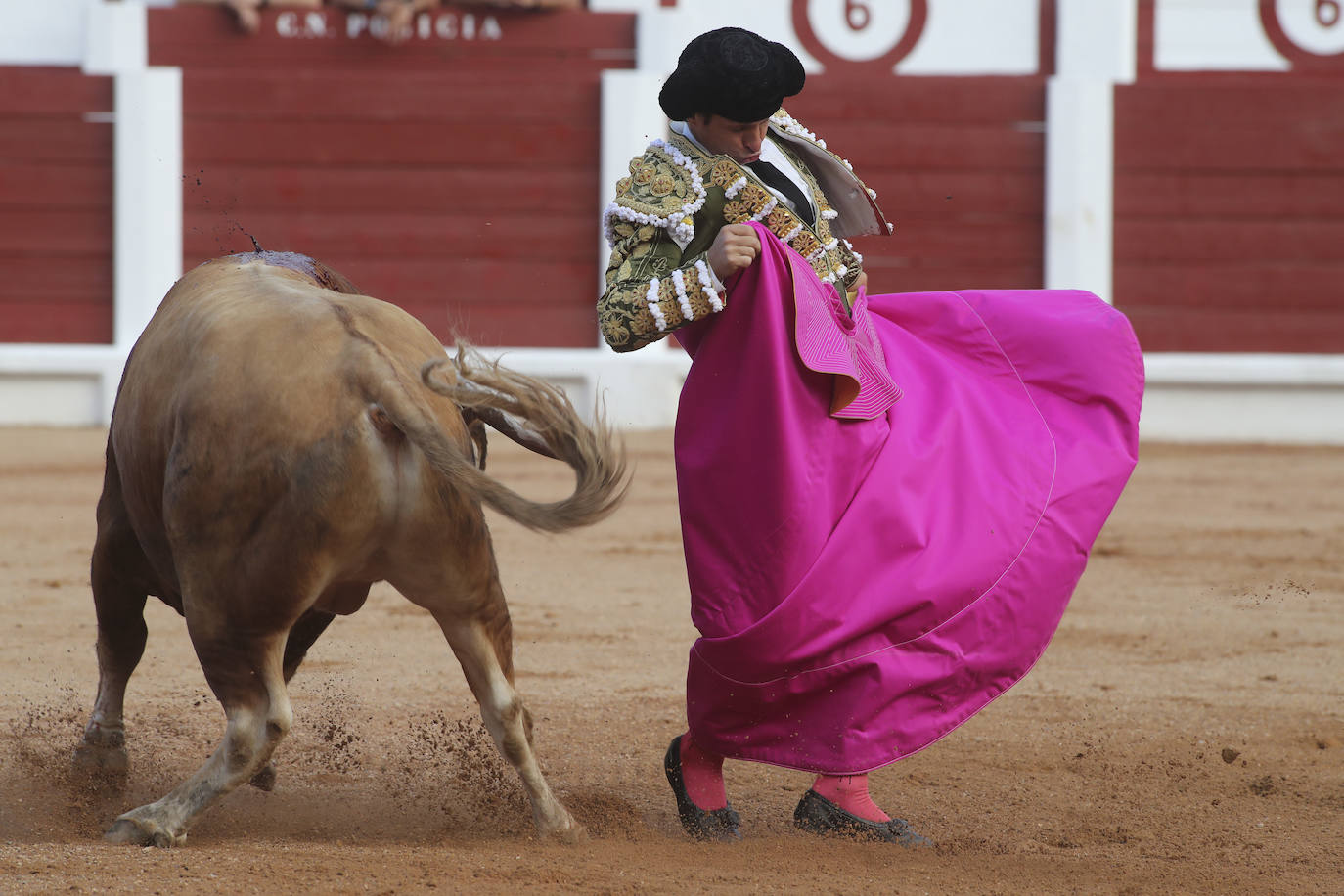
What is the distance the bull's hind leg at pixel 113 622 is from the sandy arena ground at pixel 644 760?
7 centimetres

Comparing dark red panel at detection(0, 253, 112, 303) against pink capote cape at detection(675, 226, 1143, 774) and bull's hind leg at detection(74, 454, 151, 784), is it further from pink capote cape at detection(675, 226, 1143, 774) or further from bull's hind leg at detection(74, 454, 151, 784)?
pink capote cape at detection(675, 226, 1143, 774)

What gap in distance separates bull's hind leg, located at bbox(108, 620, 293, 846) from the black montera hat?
94 cm

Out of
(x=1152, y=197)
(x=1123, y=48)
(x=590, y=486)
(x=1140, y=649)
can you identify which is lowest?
(x=1140, y=649)

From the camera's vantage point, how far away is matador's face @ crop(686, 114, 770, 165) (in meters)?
2.27

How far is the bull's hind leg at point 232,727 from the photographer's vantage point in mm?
2033

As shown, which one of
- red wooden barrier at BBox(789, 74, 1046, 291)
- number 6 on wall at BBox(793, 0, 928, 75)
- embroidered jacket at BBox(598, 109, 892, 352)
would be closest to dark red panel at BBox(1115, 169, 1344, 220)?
red wooden barrier at BBox(789, 74, 1046, 291)

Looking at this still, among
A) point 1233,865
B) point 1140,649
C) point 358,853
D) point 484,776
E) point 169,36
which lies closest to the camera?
point 358,853

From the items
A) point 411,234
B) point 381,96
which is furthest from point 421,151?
point 411,234

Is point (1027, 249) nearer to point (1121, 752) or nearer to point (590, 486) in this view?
point (1121, 752)

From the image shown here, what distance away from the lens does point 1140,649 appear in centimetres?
393

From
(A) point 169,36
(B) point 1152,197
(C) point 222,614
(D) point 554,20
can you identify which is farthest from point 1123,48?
(C) point 222,614

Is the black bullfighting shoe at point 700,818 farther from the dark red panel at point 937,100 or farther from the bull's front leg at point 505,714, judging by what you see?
the dark red panel at point 937,100

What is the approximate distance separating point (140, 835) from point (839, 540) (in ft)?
3.38

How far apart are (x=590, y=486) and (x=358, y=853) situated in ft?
1.85
